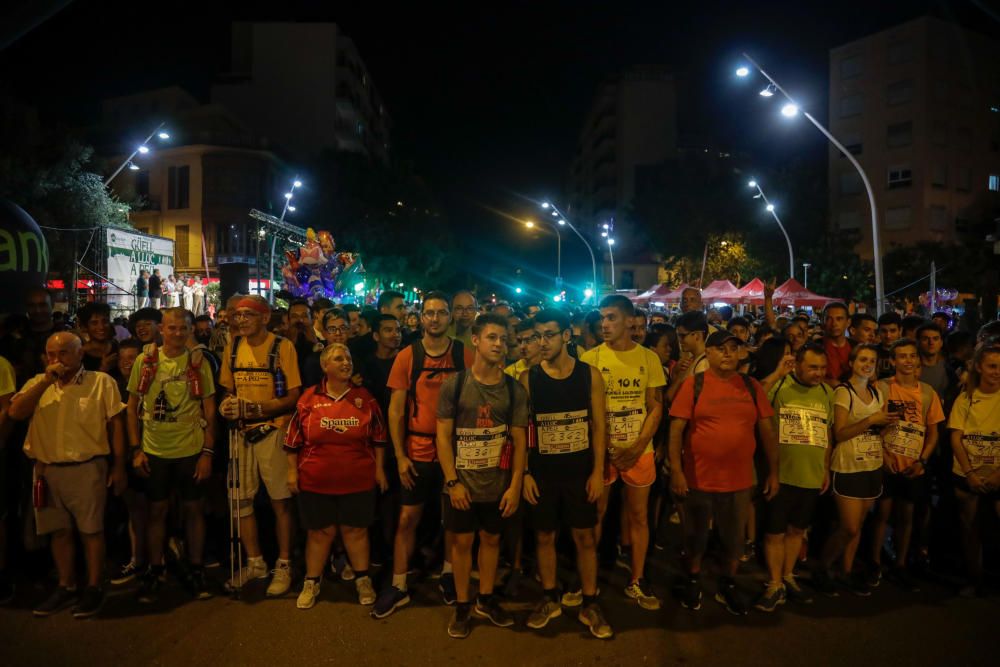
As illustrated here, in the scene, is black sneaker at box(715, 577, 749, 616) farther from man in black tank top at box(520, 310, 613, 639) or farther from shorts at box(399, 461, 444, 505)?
shorts at box(399, 461, 444, 505)

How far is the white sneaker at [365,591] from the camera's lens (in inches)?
188

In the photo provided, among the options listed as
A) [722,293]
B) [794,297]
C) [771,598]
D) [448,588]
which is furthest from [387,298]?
[722,293]

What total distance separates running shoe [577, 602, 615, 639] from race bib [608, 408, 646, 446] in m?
1.15

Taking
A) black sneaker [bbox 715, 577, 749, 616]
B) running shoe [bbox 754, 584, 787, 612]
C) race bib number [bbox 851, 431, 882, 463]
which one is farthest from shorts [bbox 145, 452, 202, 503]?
race bib number [bbox 851, 431, 882, 463]

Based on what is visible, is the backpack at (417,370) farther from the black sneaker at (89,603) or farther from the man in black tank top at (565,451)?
the black sneaker at (89,603)

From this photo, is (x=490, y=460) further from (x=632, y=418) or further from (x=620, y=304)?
(x=620, y=304)

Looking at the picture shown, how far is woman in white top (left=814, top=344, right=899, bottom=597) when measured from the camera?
4.89 m

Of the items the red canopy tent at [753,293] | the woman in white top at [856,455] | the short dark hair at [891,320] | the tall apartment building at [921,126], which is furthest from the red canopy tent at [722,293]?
the tall apartment building at [921,126]

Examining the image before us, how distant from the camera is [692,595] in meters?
4.74

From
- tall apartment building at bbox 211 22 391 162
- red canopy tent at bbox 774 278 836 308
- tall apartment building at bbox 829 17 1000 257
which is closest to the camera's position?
red canopy tent at bbox 774 278 836 308

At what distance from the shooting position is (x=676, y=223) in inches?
1912

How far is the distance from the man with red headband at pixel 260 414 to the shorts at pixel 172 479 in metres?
0.36

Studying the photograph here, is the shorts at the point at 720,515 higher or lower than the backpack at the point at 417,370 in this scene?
lower

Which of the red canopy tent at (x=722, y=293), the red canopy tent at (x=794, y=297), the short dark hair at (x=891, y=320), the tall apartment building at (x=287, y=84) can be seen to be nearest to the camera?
the short dark hair at (x=891, y=320)
